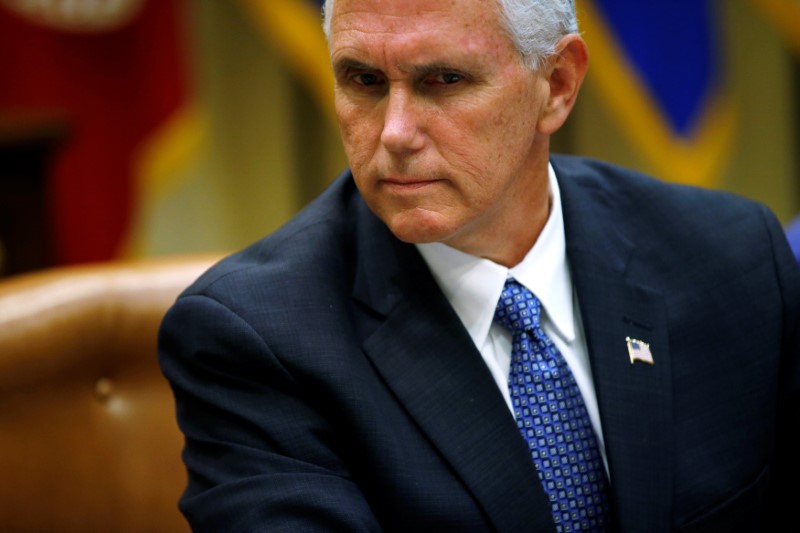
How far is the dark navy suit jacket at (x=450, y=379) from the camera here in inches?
64.7

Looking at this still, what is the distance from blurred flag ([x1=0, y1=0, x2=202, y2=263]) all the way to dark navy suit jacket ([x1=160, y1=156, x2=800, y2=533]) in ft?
9.18

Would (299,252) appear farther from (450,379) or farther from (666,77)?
(666,77)

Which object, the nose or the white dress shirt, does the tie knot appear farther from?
the nose

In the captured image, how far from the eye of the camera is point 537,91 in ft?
5.71

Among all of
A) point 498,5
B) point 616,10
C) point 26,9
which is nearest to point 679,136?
point 616,10

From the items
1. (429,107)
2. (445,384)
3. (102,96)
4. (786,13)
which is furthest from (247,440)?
(786,13)

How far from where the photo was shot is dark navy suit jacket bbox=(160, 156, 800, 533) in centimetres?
164

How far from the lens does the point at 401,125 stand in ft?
5.24

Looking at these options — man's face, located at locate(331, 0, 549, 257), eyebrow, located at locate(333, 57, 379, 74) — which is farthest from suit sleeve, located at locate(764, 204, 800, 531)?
eyebrow, located at locate(333, 57, 379, 74)

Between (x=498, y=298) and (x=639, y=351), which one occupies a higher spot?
(x=498, y=298)

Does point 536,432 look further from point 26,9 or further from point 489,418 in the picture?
point 26,9

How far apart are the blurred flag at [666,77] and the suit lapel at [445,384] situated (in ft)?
10.5

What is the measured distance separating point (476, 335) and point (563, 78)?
1.46 feet

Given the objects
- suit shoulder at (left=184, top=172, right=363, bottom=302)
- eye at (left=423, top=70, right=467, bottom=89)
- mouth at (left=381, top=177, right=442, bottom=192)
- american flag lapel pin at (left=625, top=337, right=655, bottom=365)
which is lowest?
american flag lapel pin at (left=625, top=337, right=655, bottom=365)
